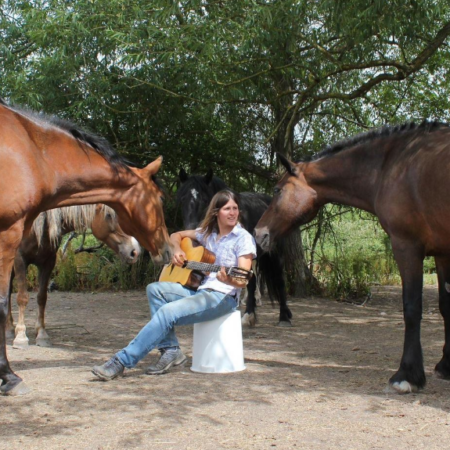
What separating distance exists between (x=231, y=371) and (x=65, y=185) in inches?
79.6

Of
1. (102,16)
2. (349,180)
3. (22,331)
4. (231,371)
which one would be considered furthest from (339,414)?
(102,16)

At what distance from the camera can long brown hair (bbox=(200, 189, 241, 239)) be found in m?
4.93

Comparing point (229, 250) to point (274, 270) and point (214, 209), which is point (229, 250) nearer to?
point (214, 209)

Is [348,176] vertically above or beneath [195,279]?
above

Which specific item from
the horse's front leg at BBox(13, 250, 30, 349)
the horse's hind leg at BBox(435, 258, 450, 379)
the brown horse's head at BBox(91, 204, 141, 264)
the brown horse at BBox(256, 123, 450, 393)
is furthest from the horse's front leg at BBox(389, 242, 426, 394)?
the horse's front leg at BBox(13, 250, 30, 349)

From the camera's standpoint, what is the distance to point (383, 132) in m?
4.75

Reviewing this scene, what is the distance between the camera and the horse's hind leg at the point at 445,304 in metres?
4.59

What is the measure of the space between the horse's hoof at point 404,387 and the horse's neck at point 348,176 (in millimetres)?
1438

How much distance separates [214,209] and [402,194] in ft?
5.12

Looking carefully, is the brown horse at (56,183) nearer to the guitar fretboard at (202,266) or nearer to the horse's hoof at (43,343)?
the guitar fretboard at (202,266)

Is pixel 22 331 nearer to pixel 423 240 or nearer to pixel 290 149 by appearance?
pixel 423 240

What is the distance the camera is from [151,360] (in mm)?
5402

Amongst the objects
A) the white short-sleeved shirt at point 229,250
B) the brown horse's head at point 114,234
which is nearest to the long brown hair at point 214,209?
the white short-sleeved shirt at point 229,250

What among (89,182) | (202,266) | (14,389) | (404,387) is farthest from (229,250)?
(14,389)
